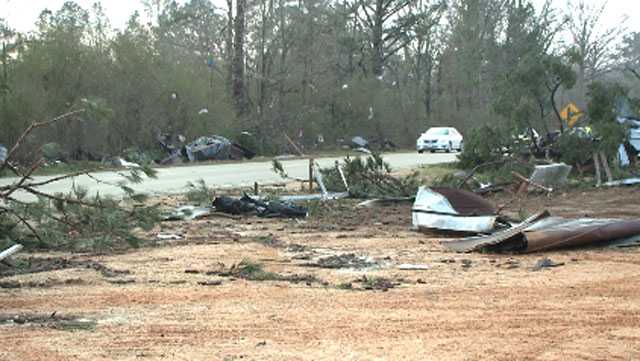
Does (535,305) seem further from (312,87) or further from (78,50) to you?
(312,87)

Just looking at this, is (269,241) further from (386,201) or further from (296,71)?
(296,71)

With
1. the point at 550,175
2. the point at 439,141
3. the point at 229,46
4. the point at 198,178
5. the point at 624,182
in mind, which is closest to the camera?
the point at 550,175

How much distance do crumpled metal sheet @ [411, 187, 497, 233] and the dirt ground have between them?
923mm

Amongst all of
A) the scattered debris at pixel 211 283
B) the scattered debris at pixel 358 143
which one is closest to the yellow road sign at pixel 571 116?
the scattered debris at pixel 211 283

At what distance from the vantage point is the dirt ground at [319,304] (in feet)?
15.8

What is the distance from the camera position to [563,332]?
5.13 meters

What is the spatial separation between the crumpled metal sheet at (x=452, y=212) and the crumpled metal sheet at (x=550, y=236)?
0.80m

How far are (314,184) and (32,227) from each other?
29.9 feet

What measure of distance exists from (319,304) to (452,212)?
15.4 feet

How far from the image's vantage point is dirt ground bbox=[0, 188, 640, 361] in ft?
15.8

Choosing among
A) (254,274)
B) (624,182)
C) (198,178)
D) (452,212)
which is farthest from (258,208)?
(198,178)

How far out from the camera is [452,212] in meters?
10.4

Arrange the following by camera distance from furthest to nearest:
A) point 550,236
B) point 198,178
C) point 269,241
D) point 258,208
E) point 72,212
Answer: point 198,178, point 258,208, point 269,241, point 550,236, point 72,212

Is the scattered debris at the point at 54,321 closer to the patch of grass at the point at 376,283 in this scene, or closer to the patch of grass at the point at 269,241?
the patch of grass at the point at 376,283
